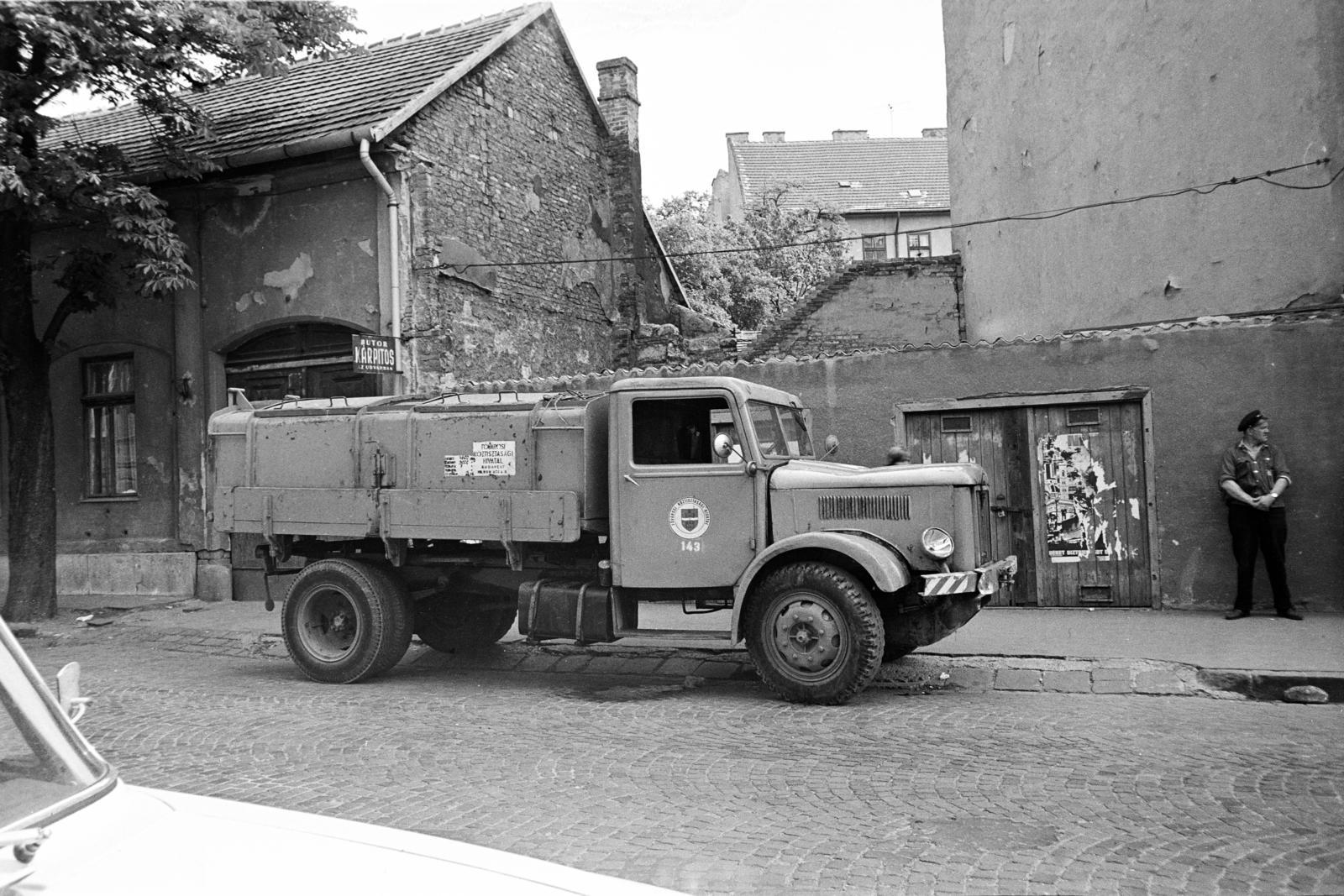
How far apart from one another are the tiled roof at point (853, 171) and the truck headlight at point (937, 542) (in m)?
37.0

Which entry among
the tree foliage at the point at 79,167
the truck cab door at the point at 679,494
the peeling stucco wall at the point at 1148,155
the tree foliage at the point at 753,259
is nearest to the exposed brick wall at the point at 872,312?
the peeling stucco wall at the point at 1148,155

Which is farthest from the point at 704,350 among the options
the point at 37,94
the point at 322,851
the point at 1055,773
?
the point at 322,851

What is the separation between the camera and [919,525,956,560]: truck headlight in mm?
7172

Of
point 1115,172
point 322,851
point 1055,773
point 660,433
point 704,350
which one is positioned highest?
point 1115,172

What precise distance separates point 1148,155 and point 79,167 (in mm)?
11951

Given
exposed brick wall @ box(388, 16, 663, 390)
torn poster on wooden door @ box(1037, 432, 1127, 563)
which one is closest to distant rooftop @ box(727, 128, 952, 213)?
exposed brick wall @ box(388, 16, 663, 390)

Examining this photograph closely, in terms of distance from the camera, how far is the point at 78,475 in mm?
15289

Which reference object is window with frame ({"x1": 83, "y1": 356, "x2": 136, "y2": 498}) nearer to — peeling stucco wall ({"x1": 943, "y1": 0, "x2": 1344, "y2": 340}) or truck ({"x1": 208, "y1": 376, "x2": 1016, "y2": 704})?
truck ({"x1": 208, "y1": 376, "x2": 1016, "y2": 704})

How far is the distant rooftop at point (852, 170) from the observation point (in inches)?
1769

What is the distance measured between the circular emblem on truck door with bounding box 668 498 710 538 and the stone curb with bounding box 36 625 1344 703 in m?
1.42

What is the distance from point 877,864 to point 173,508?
1280 cm

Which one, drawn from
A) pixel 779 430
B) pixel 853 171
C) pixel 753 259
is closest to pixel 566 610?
pixel 779 430

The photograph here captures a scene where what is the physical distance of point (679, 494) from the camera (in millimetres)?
7730

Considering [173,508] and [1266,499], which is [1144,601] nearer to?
→ [1266,499]
